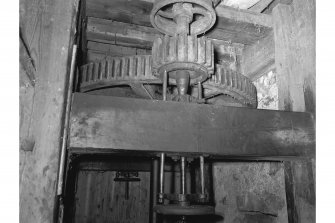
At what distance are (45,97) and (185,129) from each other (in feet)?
1.79

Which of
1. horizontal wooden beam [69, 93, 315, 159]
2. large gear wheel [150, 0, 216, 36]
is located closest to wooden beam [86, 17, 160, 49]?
large gear wheel [150, 0, 216, 36]

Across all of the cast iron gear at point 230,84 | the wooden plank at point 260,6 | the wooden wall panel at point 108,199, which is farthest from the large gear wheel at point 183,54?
the wooden wall panel at point 108,199

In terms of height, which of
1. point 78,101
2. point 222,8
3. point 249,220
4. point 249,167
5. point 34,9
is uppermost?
point 222,8

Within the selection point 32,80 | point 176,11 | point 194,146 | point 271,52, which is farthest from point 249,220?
point 32,80

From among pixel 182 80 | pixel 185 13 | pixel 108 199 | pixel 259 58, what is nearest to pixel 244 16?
pixel 259 58

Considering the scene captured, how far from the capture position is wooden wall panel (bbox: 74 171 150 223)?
15.9 feet

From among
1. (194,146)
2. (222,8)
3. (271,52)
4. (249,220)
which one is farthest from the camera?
(249,220)

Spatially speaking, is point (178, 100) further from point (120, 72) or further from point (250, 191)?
point (250, 191)

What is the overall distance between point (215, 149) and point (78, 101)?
0.58 meters

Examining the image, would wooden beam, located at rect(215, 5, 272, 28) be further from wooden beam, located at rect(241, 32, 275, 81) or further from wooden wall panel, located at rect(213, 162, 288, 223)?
wooden wall panel, located at rect(213, 162, 288, 223)

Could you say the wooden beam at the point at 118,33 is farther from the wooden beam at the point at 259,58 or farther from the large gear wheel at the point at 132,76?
the wooden beam at the point at 259,58

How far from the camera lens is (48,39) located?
1.07m

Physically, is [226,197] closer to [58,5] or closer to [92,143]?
[92,143]

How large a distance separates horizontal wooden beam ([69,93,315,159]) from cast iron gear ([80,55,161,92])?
593mm
